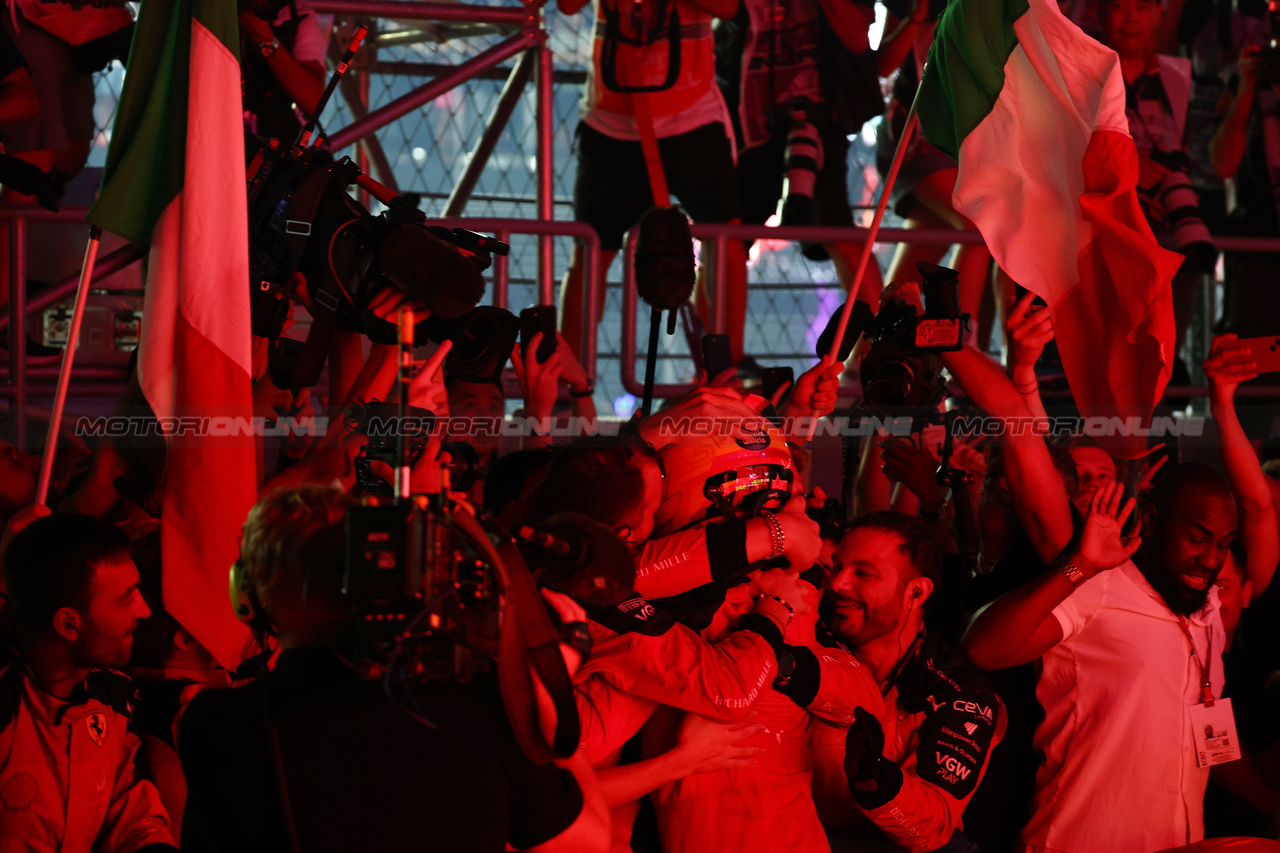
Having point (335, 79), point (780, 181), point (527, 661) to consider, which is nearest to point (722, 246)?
point (780, 181)

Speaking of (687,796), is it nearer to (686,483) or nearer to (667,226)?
(686,483)

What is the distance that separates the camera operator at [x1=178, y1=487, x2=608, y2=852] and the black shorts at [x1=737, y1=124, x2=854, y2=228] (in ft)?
13.8

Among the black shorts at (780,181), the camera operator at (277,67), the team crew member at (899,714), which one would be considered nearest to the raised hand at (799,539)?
the team crew member at (899,714)

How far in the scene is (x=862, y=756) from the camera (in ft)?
8.77

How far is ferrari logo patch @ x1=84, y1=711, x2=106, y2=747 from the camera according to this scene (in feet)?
8.73

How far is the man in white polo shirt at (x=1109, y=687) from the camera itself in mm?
3129

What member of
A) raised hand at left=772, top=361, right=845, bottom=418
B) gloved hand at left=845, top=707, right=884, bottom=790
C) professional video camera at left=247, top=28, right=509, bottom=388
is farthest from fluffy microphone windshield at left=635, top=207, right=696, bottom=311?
gloved hand at left=845, top=707, right=884, bottom=790

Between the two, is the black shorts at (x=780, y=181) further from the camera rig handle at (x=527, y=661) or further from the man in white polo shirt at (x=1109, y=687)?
the camera rig handle at (x=527, y=661)

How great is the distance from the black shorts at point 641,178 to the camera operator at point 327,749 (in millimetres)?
3740

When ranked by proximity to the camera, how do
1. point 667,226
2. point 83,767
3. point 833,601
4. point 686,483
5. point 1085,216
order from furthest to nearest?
1. point 667,226
2. point 1085,216
3. point 833,601
4. point 686,483
5. point 83,767

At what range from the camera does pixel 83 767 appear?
104 inches

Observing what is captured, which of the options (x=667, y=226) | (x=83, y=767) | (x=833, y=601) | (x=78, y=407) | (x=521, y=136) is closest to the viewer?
(x=83, y=767)

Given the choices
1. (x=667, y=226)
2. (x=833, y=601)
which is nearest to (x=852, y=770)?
(x=833, y=601)

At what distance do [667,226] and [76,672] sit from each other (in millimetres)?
2124
